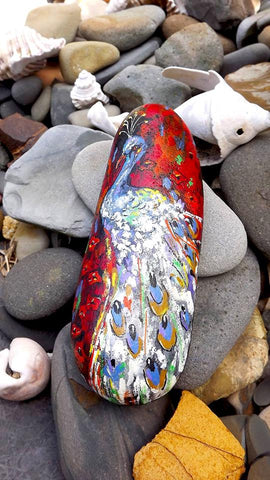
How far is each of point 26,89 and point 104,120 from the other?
76cm

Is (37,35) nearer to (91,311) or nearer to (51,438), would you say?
(91,311)

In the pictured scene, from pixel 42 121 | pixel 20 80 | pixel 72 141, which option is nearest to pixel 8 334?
pixel 72 141

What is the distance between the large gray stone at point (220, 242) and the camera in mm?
1634

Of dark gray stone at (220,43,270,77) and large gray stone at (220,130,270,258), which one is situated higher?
dark gray stone at (220,43,270,77)

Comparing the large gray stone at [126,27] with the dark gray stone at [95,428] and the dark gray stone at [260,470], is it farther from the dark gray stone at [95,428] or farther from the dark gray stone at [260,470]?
the dark gray stone at [260,470]

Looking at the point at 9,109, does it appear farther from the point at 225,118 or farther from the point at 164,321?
the point at 164,321

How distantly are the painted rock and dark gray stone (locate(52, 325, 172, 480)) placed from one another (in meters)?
0.12

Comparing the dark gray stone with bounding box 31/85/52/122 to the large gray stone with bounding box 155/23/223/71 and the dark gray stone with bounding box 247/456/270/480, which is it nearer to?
the large gray stone with bounding box 155/23/223/71

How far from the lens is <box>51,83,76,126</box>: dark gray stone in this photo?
2723 mm

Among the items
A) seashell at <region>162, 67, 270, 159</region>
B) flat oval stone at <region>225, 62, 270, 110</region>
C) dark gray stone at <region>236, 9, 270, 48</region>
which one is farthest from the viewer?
dark gray stone at <region>236, 9, 270, 48</region>

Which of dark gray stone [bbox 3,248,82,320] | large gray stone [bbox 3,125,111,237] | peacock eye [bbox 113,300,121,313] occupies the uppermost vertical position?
peacock eye [bbox 113,300,121,313]

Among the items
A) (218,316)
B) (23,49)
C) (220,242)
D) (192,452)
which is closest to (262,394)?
(218,316)

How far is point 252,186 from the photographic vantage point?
1.81 metres

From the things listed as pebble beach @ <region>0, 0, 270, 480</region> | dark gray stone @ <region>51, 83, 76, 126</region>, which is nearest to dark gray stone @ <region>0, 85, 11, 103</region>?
pebble beach @ <region>0, 0, 270, 480</region>
